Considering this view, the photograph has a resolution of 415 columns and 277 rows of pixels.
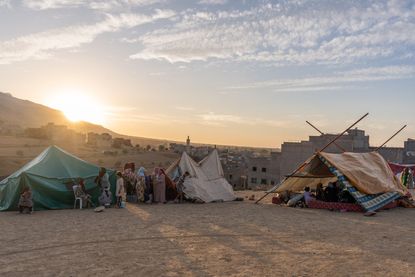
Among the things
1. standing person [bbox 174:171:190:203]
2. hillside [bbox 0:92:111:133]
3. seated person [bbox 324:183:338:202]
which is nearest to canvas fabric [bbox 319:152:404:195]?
seated person [bbox 324:183:338:202]

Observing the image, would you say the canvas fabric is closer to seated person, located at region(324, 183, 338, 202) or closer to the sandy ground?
seated person, located at region(324, 183, 338, 202)

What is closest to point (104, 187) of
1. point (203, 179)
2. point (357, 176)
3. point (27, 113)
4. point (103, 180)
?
point (103, 180)

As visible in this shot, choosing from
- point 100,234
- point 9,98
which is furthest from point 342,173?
point 9,98

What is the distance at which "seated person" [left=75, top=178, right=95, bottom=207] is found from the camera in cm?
1446

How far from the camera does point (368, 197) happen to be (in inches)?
586

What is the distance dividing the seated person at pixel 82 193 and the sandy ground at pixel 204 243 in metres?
0.80

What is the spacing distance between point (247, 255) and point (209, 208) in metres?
6.45

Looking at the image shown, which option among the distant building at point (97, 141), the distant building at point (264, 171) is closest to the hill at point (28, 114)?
the distant building at point (97, 141)

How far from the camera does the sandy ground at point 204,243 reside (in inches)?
300

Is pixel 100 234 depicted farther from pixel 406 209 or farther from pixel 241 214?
pixel 406 209

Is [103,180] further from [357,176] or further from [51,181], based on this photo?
[357,176]

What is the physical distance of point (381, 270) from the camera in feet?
25.2

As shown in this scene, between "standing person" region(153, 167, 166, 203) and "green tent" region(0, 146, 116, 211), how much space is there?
145cm

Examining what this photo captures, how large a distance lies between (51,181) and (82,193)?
1.04 m
